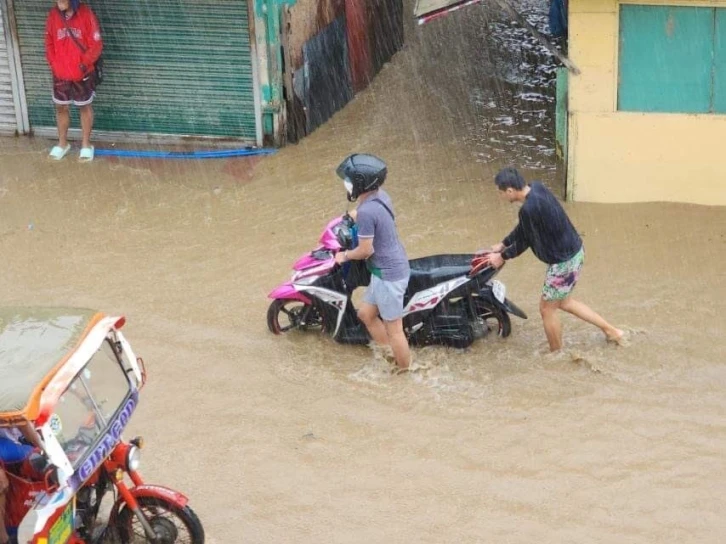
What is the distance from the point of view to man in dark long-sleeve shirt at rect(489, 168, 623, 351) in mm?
7160

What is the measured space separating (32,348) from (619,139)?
619 centimetres

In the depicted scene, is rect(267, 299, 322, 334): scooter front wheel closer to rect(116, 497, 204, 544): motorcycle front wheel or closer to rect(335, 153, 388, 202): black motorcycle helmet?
rect(335, 153, 388, 202): black motorcycle helmet

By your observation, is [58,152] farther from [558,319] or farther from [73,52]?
[558,319]

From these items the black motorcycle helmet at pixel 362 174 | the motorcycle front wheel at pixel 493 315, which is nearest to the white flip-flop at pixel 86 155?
the black motorcycle helmet at pixel 362 174

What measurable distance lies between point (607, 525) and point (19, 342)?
331cm

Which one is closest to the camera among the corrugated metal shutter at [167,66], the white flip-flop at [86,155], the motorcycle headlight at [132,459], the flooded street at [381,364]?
the motorcycle headlight at [132,459]

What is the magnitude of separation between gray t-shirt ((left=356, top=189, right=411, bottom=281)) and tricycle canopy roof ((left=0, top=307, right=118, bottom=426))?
6.96 feet

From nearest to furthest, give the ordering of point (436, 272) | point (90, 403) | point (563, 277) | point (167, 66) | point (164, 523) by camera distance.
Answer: point (90, 403) → point (164, 523) → point (563, 277) → point (436, 272) → point (167, 66)

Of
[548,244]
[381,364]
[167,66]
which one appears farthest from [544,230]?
[167,66]

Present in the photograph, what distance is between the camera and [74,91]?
453 inches

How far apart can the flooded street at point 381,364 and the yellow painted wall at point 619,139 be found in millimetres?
212

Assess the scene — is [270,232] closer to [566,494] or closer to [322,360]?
[322,360]

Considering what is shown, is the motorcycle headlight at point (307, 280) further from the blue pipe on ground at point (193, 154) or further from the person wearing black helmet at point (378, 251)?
the blue pipe on ground at point (193, 154)

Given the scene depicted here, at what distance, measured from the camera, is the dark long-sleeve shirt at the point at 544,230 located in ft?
23.5
